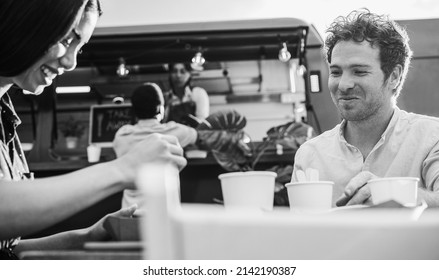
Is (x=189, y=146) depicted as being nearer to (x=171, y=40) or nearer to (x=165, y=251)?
(x=171, y=40)

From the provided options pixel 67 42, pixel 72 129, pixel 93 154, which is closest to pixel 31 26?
pixel 67 42

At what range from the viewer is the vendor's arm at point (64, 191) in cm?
84

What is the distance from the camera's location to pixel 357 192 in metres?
1.03

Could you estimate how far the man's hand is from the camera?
101 centimetres

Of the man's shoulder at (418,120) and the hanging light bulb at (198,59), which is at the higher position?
the hanging light bulb at (198,59)

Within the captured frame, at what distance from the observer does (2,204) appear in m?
0.84

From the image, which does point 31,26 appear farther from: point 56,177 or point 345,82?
point 345,82

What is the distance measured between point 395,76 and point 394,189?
70 centimetres

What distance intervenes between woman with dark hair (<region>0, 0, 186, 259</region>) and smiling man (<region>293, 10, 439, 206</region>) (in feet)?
2.16

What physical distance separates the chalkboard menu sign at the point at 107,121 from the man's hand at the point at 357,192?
251 centimetres

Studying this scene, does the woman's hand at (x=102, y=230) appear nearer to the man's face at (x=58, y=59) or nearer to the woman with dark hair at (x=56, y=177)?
the woman with dark hair at (x=56, y=177)

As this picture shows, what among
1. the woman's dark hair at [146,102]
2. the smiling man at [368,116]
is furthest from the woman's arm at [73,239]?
the woman's dark hair at [146,102]

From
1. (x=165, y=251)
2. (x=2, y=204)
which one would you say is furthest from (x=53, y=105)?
(x=165, y=251)

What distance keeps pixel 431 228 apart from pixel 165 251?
0.71 ft
